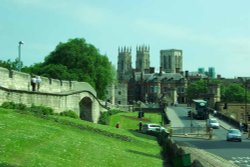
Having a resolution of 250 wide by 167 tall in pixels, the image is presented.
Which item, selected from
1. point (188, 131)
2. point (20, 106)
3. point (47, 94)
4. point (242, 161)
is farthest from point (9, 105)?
point (188, 131)

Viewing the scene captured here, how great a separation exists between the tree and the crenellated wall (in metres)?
35.4

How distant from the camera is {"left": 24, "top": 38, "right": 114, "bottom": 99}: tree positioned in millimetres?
97331

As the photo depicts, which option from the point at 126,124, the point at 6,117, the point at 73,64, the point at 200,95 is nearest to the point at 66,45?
the point at 73,64

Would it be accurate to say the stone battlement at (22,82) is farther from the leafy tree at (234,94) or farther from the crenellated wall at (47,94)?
the leafy tree at (234,94)

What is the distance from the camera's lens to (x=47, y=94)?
3922 centimetres

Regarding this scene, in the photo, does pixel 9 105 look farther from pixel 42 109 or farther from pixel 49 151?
pixel 49 151

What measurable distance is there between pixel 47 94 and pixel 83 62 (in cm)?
5939

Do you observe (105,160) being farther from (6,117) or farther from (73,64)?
(73,64)

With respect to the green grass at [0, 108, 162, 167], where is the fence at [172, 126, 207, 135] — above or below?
below

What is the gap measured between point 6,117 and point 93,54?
7775 cm

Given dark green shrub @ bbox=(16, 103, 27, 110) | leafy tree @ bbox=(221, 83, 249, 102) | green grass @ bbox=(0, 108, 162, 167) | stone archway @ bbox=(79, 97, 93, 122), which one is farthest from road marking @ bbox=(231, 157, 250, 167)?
leafy tree @ bbox=(221, 83, 249, 102)

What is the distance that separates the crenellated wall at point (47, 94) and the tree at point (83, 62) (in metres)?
35.4

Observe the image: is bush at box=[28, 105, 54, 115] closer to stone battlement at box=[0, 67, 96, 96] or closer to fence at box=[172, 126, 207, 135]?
stone battlement at box=[0, 67, 96, 96]

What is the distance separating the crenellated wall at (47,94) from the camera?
32.6m
